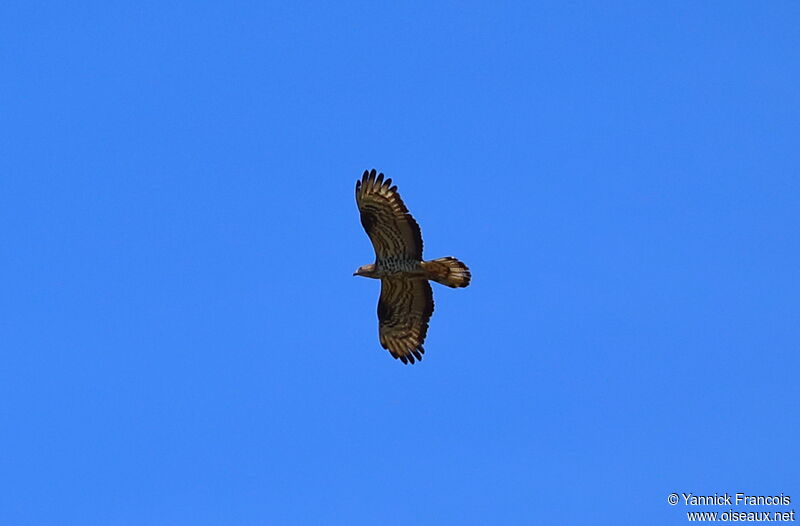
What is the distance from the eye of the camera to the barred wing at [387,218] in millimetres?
22797

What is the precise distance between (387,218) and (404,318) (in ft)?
8.02

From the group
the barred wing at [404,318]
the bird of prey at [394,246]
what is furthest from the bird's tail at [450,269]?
the barred wing at [404,318]

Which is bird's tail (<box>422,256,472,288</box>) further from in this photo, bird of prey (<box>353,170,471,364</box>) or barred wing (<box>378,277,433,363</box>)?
barred wing (<box>378,277,433,363</box>)

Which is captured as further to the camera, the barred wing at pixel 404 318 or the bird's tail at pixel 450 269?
the barred wing at pixel 404 318

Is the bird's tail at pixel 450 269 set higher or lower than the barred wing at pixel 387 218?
lower

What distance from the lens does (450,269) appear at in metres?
22.9

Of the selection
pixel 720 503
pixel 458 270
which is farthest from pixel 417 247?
pixel 720 503

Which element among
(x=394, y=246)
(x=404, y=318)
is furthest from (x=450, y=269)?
(x=404, y=318)

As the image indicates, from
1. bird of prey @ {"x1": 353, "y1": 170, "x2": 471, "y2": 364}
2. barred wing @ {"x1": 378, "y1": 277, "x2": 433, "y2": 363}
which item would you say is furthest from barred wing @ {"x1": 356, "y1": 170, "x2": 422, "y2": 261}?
barred wing @ {"x1": 378, "y1": 277, "x2": 433, "y2": 363}

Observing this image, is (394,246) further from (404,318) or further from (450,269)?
(404,318)

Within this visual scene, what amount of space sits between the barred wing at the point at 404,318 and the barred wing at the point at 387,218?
46.3 inches

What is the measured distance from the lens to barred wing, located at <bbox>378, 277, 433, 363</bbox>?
24156 millimetres

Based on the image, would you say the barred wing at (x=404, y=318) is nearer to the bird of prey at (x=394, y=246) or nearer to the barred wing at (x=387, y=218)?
the bird of prey at (x=394, y=246)

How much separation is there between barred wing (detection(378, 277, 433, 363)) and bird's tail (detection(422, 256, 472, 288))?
1.08m
